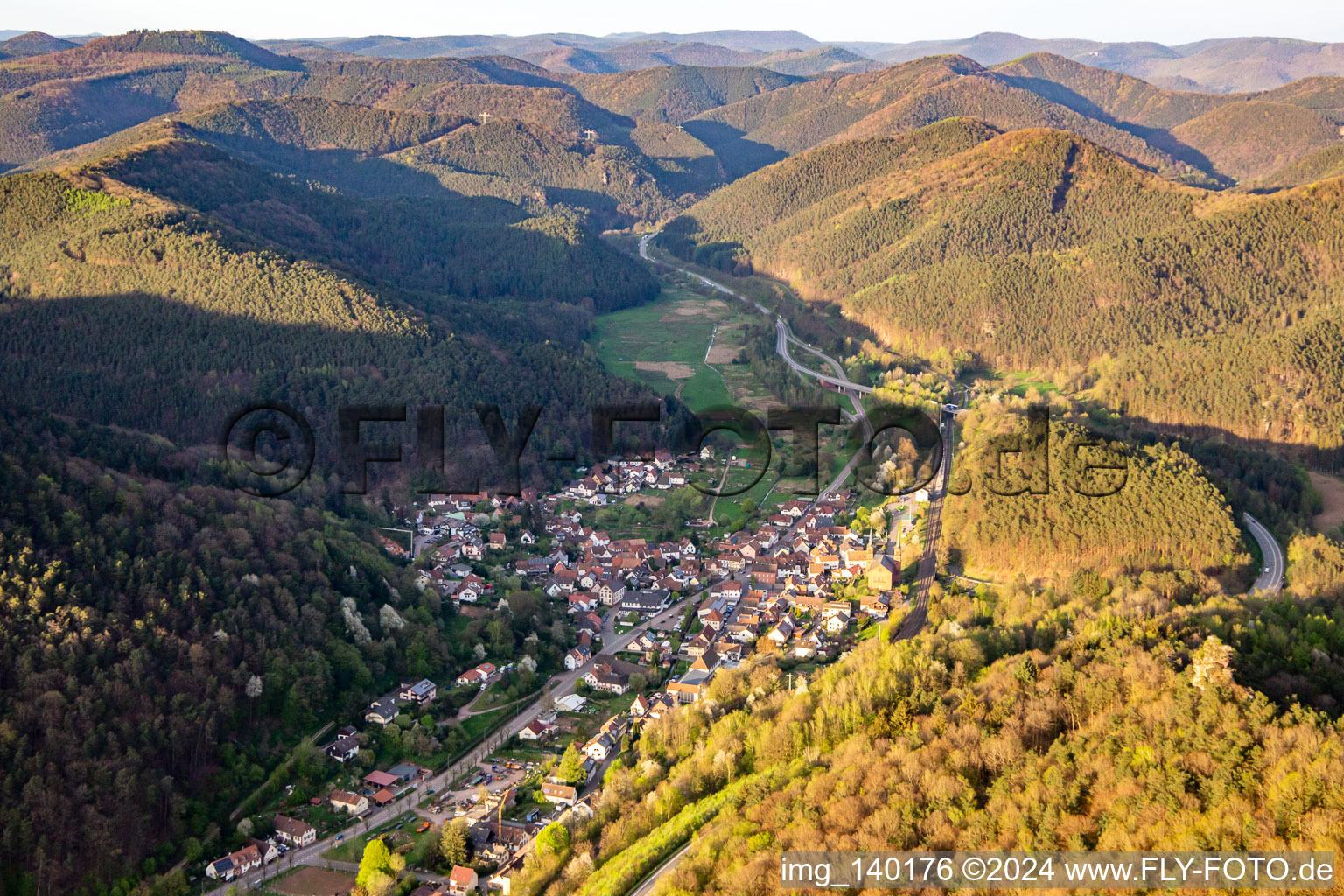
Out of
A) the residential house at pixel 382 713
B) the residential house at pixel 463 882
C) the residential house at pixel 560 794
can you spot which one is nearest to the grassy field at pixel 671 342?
the residential house at pixel 382 713

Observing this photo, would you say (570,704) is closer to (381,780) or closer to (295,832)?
(381,780)

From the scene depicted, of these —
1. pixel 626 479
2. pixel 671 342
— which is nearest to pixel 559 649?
pixel 626 479

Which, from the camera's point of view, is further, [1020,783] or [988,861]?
[1020,783]

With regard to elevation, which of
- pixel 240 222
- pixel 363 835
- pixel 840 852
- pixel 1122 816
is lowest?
pixel 363 835

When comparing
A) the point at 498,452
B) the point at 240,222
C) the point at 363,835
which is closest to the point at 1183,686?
the point at 363,835

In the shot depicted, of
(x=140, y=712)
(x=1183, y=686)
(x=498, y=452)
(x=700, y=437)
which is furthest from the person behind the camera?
(x=700, y=437)

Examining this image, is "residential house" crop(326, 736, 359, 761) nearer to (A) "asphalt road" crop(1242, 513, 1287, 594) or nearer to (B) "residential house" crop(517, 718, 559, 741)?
(B) "residential house" crop(517, 718, 559, 741)

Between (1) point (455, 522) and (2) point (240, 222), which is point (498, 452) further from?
(2) point (240, 222)

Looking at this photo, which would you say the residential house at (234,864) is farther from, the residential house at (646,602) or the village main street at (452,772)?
the residential house at (646,602)

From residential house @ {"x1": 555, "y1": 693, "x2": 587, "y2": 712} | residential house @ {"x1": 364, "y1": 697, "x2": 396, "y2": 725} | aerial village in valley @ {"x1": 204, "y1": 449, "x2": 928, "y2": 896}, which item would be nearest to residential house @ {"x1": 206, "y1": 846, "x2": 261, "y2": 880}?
aerial village in valley @ {"x1": 204, "y1": 449, "x2": 928, "y2": 896}
